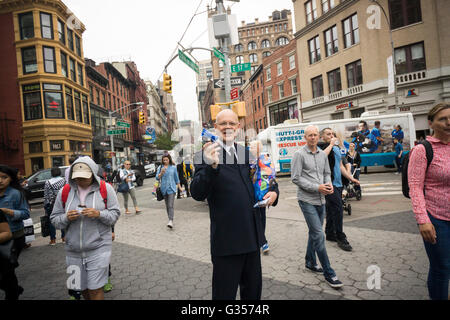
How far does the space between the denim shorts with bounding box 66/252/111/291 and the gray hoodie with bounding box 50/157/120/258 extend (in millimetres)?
59

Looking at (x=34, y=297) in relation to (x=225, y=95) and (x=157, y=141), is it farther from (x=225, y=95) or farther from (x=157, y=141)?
(x=157, y=141)

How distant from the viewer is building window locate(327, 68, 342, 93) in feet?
80.8

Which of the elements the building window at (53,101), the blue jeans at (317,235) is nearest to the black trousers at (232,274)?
the blue jeans at (317,235)

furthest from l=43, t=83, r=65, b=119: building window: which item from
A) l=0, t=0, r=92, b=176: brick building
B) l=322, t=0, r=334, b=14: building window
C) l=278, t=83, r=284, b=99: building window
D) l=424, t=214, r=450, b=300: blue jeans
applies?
l=424, t=214, r=450, b=300: blue jeans

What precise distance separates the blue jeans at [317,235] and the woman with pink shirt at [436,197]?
3.65ft

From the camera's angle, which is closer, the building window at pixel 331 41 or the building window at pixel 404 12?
the building window at pixel 404 12

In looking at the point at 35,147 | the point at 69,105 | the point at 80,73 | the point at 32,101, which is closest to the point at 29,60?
the point at 32,101

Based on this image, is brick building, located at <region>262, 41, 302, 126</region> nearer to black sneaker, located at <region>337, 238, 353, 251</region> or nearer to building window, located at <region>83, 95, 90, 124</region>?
building window, located at <region>83, 95, 90, 124</region>

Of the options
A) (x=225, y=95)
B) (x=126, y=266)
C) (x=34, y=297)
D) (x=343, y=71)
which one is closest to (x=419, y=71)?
(x=343, y=71)

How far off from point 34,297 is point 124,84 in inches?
1843

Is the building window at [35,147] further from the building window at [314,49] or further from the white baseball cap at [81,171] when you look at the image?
the building window at [314,49]

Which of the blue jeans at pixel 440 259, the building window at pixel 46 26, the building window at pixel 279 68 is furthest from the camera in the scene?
→ the building window at pixel 279 68

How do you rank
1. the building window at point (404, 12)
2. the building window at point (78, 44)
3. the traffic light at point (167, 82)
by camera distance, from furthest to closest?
the building window at point (78, 44)
the building window at point (404, 12)
the traffic light at point (167, 82)

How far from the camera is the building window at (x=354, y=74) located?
22728mm
